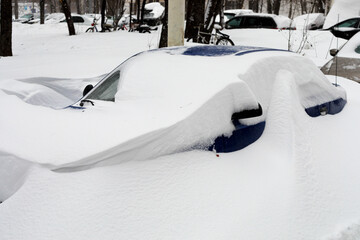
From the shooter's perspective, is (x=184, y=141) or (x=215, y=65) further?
(x=215, y=65)

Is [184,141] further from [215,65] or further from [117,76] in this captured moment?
[117,76]

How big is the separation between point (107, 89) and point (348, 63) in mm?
4731

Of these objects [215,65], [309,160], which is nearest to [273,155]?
[309,160]

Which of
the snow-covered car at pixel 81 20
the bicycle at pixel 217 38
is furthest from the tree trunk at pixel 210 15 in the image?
the snow-covered car at pixel 81 20

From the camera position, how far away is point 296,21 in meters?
21.2

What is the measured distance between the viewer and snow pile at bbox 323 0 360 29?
1725cm

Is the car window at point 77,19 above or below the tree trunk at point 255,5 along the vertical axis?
below

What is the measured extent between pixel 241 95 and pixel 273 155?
41 cm

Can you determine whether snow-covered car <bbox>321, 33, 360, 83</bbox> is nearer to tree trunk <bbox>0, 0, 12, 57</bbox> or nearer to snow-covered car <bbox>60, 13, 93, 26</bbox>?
tree trunk <bbox>0, 0, 12, 57</bbox>

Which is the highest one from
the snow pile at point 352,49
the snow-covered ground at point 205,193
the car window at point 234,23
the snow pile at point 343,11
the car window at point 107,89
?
the snow pile at point 343,11

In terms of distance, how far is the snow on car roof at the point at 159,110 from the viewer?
77.3 inches

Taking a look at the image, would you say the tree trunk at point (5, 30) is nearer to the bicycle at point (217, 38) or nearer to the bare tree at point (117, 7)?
the bicycle at point (217, 38)

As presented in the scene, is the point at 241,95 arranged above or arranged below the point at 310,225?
above

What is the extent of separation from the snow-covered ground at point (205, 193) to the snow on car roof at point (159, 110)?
6 cm
